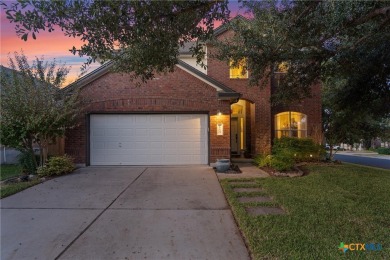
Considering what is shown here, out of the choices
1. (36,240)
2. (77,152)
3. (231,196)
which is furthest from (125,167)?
(36,240)

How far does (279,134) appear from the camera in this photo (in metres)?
15.3

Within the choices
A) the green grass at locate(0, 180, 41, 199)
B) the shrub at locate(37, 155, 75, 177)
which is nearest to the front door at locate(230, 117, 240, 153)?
the shrub at locate(37, 155, 75, 177)

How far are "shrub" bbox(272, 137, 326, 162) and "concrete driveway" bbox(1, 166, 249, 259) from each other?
5989 millimetres

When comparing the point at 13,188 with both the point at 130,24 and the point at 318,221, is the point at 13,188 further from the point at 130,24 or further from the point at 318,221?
the point at 318,221

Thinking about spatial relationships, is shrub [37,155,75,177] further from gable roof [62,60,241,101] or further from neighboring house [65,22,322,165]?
gable roof [62,60,241,101]

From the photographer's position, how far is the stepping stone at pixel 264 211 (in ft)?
18.3

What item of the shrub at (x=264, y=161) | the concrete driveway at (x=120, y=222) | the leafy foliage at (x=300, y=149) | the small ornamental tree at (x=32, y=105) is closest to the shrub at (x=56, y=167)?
the small ornamental tree at (x=32, y=105)

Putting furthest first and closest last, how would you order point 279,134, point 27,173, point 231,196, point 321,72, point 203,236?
point 279,134, point 27,173, point 321,72, point 231,196, point 203,236

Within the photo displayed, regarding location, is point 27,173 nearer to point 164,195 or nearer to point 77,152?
point 77,152

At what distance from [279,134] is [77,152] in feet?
35.0

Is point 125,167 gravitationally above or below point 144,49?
below

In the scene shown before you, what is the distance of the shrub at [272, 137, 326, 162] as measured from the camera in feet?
43.4

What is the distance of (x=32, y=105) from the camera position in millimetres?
9438

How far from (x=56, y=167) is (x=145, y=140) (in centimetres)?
373
